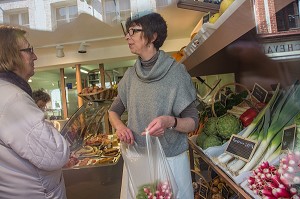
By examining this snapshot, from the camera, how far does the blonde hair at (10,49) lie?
90 cm

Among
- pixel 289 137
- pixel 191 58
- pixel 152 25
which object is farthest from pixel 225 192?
pixel 152 25

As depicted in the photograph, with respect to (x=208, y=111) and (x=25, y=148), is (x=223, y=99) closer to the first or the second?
(x=208, y=111)

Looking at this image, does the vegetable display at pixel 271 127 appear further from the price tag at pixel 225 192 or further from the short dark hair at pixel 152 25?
the price tag at pixel 225 192

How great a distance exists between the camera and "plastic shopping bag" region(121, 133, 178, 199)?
827 mm

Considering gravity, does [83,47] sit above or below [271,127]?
above

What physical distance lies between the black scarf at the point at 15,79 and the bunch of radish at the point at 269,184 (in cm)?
78

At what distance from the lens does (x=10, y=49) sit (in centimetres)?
92

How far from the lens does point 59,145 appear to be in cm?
87

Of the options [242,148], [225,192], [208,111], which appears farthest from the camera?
[208,111]

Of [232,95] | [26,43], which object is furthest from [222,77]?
[26,43]

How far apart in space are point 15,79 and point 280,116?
88 centimetres

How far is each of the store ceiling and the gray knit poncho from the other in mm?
229

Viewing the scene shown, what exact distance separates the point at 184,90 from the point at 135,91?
0.19 m

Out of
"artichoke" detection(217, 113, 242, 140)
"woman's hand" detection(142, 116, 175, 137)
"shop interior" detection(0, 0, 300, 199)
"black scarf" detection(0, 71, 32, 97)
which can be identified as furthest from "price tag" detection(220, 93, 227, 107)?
"black scarf" detection(0, 71, 32, 97)
